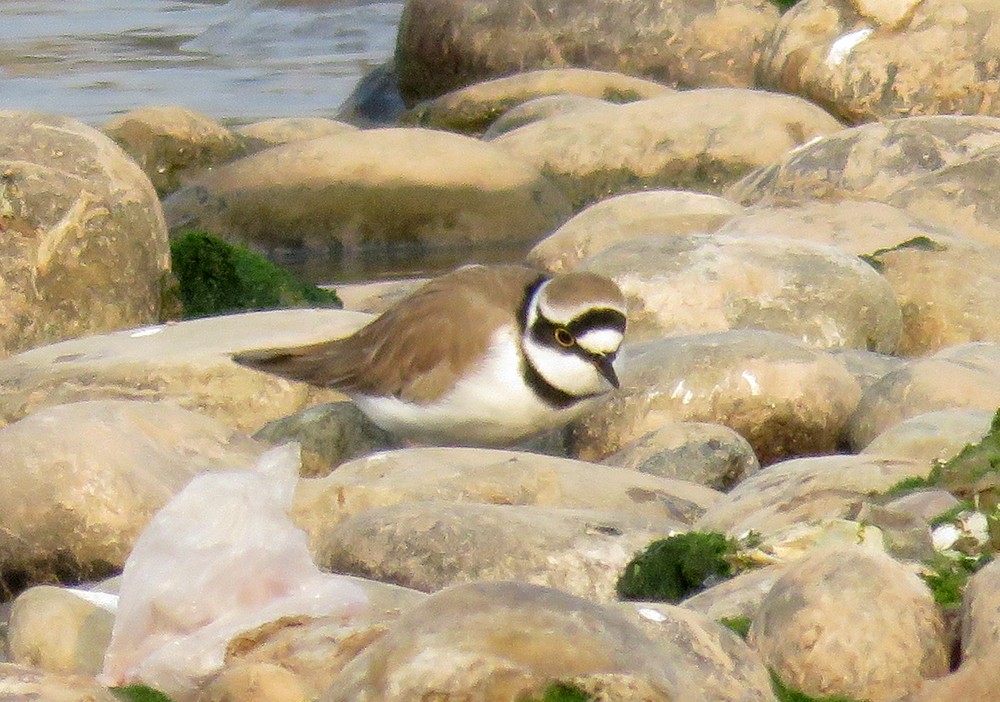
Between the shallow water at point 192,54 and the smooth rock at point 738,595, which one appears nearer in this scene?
the smooth rock at point 738,595

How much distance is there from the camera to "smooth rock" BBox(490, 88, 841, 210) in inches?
520

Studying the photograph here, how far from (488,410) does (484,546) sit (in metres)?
1.85

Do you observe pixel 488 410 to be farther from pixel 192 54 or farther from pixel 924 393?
pixel 192 54

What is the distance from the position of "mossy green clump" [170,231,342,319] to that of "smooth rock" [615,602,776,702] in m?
6.47

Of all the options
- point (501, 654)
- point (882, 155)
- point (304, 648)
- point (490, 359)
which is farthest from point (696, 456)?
point (882, 155)

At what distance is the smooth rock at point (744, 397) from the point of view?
7.29m

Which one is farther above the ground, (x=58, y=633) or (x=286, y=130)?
(x=58, y=633)

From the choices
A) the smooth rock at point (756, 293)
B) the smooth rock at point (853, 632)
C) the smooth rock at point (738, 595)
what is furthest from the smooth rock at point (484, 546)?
the smooth rock at point (756, 293)

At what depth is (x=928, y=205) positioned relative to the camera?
1051cm

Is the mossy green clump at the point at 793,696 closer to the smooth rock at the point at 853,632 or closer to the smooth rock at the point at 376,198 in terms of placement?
the smooth rock at the point at 853,632

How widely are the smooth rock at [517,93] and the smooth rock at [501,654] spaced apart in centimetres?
1272

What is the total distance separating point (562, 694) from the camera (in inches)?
135

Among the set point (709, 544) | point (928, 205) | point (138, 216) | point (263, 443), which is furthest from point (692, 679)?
point (928, 205)

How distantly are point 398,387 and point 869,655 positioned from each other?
11.3 ft
